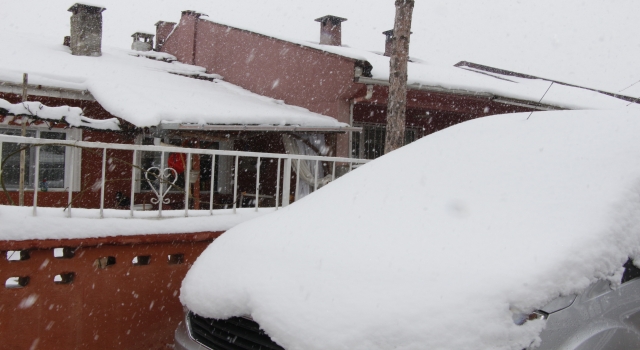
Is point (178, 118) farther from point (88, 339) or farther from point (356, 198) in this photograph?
point (356, 198)

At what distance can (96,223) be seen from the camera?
3.71 metres

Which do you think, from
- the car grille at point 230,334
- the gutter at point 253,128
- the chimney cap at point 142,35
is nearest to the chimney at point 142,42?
the chimney cap at point 142,35

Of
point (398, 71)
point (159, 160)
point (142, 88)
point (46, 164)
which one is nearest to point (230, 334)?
point (398, 71)

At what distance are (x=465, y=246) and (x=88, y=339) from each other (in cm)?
290

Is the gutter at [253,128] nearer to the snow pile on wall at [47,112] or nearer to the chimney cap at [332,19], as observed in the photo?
the snow pile on wall at [47,112]

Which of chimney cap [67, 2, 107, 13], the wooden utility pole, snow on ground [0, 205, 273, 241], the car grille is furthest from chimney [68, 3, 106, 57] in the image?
the car grille

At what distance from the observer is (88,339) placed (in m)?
3.71

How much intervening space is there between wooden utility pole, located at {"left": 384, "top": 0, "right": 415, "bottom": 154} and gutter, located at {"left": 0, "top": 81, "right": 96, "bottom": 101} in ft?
16.5

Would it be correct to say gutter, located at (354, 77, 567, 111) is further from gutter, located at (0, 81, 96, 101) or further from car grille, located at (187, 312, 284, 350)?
car grille, located at (187, 312, 284, 350)

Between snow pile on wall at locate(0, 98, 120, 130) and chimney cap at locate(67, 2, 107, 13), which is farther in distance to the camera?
chimney cap at locate(67, 2, 107, 13)

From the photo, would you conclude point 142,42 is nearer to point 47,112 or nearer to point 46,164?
point 46,164

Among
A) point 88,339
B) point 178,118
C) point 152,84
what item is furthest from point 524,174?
point 152,84

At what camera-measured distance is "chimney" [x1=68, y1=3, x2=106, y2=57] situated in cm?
1056

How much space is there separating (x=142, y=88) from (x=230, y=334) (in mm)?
7191
